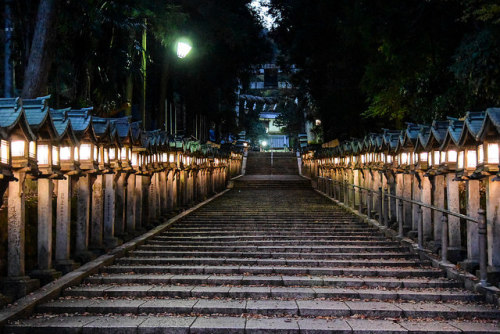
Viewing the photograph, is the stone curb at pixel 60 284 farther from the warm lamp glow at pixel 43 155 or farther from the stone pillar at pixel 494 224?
the stone pillar at pixel 494 224

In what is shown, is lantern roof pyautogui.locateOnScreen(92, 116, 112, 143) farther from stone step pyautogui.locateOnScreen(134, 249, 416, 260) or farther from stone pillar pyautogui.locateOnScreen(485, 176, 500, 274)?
stone pillar pyautogui.locateOnScreen(485, 176, 500, 274)

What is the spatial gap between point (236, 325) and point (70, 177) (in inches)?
185

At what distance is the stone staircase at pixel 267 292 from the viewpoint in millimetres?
6820

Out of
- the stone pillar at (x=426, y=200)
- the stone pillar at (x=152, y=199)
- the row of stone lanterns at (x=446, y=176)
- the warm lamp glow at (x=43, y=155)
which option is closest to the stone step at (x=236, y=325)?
the row of stone lanterns at (x=446, y=176)

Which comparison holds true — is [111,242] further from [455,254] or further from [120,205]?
[455,254]

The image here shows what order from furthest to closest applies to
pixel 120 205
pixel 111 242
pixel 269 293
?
pixel 120 205 → pixel 111 242 → pixel 269 293

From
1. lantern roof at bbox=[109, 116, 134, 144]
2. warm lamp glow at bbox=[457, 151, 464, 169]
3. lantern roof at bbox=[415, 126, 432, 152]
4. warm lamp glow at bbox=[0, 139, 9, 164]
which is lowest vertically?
warm lamp glow at bbox=[457, 151, 464, 169]

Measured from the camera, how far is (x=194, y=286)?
8797 mm

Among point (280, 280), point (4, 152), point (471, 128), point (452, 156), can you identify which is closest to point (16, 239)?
point (4, 152)

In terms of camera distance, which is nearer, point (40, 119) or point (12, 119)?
point (12, 119)

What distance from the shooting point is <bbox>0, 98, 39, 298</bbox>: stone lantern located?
6617 millimetres

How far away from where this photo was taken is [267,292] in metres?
8.33

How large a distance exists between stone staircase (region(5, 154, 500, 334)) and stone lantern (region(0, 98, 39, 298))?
62cm

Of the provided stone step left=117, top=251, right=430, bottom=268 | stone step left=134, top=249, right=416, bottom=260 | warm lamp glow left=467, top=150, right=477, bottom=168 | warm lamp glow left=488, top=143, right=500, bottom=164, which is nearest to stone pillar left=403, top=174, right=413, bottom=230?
stone step left=134, top=249, right=416, bottom=260
